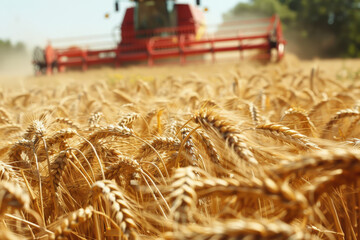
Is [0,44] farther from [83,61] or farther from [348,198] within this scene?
[348,198]

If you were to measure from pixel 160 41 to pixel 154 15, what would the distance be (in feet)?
5.10

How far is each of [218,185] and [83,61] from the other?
36.2 feet

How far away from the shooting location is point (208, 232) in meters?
0.56

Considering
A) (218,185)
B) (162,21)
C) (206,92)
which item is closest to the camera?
(218,185)

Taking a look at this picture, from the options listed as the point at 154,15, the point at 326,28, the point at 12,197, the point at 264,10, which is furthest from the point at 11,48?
the point at 12,197

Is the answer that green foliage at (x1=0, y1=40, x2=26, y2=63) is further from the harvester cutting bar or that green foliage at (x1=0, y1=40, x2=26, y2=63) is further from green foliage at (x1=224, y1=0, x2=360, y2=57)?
the harvester cutting bar

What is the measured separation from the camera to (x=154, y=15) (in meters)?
12.6

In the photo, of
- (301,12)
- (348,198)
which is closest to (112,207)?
(348,198)

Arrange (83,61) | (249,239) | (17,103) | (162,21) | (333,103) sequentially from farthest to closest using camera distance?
(162,21) → (83,61) → (17,103) → (333,103) → (249,239)

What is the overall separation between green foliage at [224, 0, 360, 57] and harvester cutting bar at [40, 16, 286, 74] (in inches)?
834

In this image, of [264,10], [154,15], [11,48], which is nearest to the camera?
[154,15]

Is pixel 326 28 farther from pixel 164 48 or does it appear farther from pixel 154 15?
pixel 164 48

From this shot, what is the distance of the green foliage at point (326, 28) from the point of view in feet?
98.9

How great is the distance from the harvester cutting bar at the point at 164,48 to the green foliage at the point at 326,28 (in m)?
21.2
